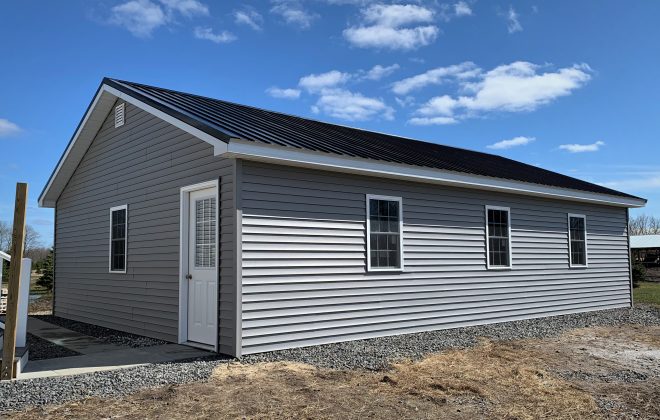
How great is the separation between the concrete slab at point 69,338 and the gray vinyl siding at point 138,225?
2.36ft

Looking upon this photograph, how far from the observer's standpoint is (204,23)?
30.9 ft

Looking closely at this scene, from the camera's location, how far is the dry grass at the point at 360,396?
4887 mm

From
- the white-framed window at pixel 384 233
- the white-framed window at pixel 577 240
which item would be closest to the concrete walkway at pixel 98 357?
the white-framed window at pixel 384 233

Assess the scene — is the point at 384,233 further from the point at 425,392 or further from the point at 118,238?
the point at 118,238

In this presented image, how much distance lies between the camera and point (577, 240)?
43.9ft

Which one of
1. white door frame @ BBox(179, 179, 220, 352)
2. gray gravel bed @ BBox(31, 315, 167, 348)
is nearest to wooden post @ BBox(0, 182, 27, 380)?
gray gravel bed @ BBox(31, 315, 167, 348)

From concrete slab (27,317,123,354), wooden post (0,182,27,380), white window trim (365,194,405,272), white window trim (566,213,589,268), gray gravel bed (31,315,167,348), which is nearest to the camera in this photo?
wooden post (0,182,27,380)

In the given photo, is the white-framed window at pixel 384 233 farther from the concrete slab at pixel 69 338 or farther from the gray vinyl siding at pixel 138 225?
the concrete slab at pixel 69 338

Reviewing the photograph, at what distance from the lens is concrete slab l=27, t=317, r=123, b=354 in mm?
8250

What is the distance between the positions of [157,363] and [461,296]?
5.93 m

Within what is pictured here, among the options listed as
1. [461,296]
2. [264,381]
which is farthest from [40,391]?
[461,296]

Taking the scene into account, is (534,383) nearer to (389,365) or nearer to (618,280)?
(389,365)

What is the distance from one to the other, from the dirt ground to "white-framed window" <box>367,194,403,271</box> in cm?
212

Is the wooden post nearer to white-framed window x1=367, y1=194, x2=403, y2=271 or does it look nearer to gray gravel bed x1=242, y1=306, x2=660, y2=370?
gray gravel bed x1=242, y1=306, x2=660, y2=370
